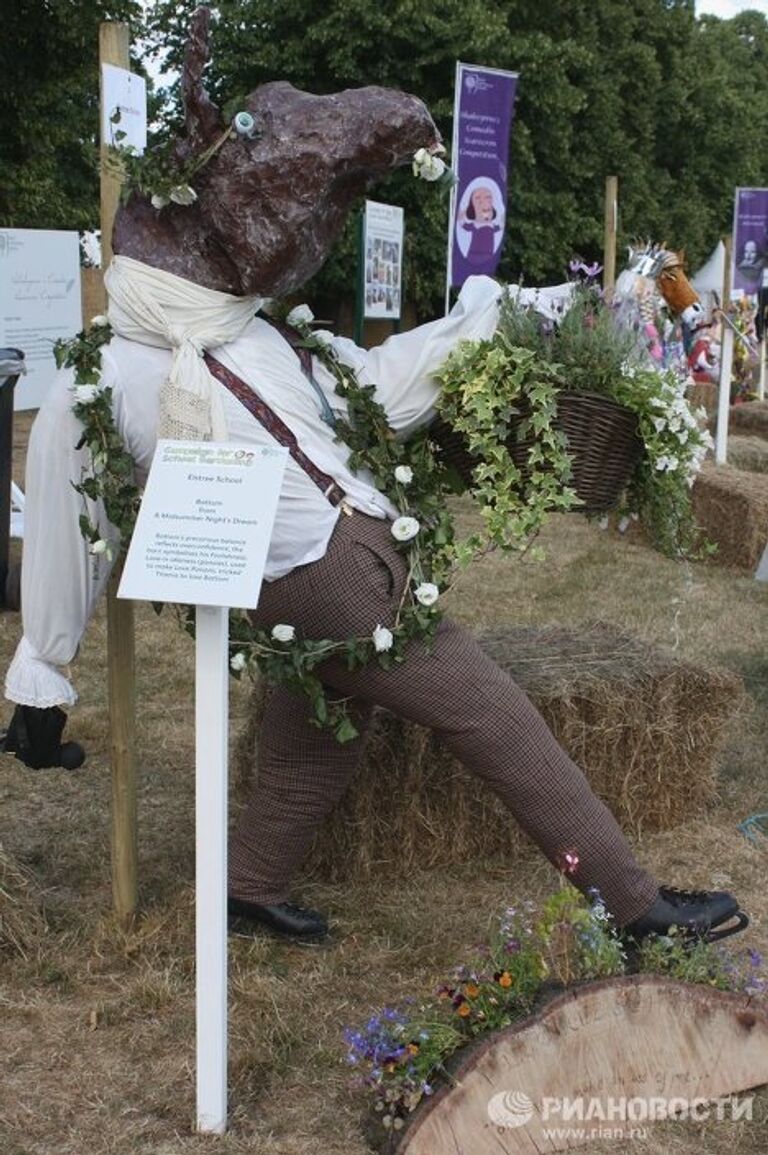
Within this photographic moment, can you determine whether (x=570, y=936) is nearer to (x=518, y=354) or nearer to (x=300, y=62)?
(x=518, y=354)

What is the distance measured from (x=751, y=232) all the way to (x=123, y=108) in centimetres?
1585

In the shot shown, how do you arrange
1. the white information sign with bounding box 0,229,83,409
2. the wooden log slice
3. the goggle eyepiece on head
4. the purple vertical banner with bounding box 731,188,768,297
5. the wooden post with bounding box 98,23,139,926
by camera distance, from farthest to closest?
the purple vertical banner with bounding box 731,188,768,297 < the white information sign with bounding box 0,229,83,409 < the wooden post with bounding box 98,23,139,926 < the goggle eyepiece on head < the wooden log slice

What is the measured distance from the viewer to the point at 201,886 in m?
2.35

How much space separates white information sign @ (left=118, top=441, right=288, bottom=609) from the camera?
2.21m

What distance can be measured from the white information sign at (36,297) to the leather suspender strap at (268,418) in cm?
883

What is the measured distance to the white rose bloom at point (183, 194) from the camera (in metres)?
2.58

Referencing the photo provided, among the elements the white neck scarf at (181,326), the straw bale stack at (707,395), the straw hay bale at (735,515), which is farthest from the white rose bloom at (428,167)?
the straw bale stack at (707,395)

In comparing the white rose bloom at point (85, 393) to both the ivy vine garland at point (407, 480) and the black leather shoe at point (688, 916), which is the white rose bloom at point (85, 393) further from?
the black leather shoe at point (688, 916)

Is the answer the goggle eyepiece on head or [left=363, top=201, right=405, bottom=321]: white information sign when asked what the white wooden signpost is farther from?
[left=363, top=201, right=405, bottom=321]: white information sign

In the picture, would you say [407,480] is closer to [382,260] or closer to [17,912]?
[17,912]

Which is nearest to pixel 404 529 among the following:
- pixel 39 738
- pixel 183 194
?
pixel 183 194

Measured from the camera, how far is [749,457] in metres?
10.6

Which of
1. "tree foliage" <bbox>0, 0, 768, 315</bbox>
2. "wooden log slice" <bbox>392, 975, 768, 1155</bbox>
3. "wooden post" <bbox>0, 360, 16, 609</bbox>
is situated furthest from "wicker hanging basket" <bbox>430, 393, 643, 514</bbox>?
"tree foliage" <bbox>0, 0, 768, 315</bbox>

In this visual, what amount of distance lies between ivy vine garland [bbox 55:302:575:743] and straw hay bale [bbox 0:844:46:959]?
0.89 m
